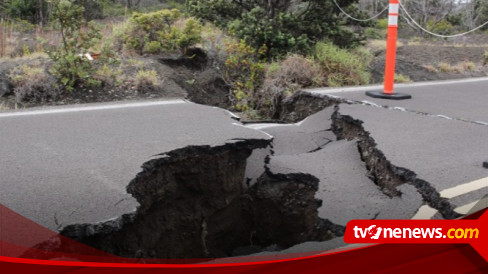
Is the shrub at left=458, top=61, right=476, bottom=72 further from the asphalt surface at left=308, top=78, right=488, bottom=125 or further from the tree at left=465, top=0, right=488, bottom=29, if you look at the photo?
the tree at left=465, top=0, right=488, bottom=29

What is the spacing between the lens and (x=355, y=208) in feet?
11.6

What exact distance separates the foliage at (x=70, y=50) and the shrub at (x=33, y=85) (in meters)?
0.18

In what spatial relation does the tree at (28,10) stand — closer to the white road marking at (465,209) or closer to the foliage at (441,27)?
the white road marking at (465,209)

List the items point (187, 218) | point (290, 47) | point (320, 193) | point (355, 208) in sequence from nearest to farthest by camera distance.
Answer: point (355, 208) < point (320, 193) < point (187, 218) < point (290, 47)

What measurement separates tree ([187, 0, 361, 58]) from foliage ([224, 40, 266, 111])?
1.14 feet

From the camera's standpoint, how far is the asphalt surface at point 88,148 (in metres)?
2.88

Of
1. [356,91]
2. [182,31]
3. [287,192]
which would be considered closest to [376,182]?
[287,192]

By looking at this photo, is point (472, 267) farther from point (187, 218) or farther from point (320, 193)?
point (187, 218)

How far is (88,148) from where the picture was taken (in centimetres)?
396

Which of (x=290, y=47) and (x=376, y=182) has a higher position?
(x=290, y=47)

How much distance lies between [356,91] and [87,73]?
433cm

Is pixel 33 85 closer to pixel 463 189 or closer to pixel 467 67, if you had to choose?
pixel 463 189

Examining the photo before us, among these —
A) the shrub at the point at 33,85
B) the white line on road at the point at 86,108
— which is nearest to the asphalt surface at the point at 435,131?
the white line on road at the point at 86,108

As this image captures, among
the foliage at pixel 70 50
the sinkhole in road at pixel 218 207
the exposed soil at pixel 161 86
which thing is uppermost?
the foliage at pixel 70 50
